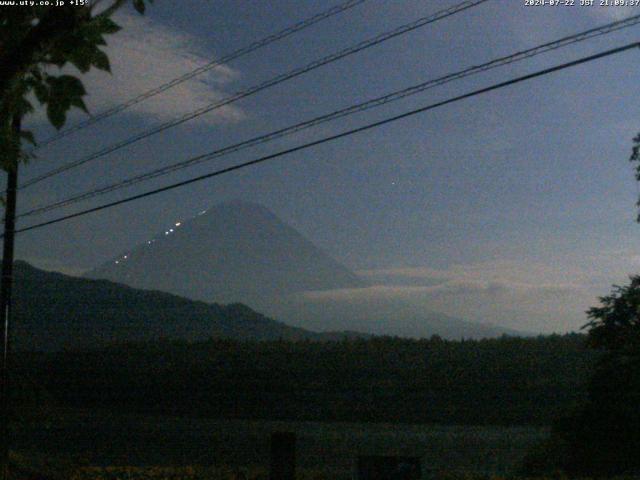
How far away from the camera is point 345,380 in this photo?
46.1 m

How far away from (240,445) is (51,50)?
21549 mm

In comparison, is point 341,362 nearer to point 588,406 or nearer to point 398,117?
point 588,406

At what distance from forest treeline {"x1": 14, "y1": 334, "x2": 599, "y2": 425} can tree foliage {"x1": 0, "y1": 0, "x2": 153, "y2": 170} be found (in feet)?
98.3

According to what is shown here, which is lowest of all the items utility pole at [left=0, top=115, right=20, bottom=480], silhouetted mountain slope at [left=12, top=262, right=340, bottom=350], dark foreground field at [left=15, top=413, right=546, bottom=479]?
dark foreground field at [left=15, top=413, right=546, bottom=479]

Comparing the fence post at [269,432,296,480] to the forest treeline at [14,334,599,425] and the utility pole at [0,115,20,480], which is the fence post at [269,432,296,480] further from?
the forest treeline at [14,334,599,425]

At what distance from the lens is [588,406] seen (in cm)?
1466

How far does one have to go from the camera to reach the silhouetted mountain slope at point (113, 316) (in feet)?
376

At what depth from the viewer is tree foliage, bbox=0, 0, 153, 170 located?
4.72 metres

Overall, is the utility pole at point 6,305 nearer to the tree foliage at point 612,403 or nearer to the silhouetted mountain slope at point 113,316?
the tree foliage at point 612,403

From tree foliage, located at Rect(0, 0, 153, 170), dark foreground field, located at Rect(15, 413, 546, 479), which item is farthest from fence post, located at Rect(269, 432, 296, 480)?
tree foliage, located at Rect(0, 0, 153, 170)

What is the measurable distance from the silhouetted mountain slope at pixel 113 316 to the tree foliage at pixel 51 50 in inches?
4052

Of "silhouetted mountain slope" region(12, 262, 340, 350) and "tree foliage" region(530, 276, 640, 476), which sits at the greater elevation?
"silhouetted mountain slope" region(12, 262, 340, 350)

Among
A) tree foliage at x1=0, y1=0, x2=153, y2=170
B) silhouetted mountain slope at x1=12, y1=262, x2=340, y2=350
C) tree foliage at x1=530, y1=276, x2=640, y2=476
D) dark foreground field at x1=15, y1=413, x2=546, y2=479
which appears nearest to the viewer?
tree foliage at x1=0, y1=0, x2=153, y2=170

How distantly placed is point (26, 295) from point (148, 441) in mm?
123684
